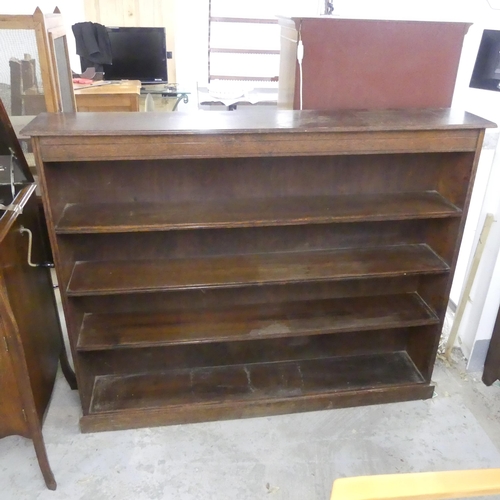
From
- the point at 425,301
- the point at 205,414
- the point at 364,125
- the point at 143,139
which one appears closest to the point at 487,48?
the point at 364,125

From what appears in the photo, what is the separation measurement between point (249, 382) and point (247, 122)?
1095mm

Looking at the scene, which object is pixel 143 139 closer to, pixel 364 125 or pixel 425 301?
pixel 364 125

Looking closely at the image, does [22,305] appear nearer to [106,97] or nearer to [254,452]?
[254,452]

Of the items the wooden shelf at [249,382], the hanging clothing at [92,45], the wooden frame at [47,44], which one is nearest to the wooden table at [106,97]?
the hanging clothing at [92,45]

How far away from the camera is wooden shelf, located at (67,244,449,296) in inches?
66.7

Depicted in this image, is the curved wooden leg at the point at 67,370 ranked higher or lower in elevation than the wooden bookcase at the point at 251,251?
lower

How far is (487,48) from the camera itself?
1.90 m

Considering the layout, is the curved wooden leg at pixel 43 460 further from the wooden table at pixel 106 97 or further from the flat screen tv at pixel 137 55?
the flat screen tv at pixel 137 55

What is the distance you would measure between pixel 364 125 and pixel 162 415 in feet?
4.33

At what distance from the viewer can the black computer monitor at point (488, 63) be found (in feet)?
6.12

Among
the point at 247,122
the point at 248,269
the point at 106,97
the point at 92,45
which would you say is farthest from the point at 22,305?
the point at 92,45

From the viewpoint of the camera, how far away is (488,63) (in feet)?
6.26

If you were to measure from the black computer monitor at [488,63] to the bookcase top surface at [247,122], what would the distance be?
0.32 metres

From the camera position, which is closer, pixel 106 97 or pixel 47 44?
pixel 47 44
